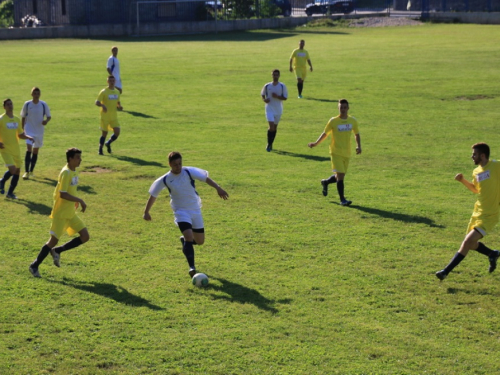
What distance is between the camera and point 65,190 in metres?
11.3

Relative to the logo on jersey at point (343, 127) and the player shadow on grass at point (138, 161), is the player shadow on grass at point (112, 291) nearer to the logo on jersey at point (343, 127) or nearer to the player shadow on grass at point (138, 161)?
the logo on jersey at point (343, 127)

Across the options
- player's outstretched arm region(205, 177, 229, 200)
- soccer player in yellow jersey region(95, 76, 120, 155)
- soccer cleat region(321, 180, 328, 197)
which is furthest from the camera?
soccer player in yellow jersey region(95, 76, 120, 155)

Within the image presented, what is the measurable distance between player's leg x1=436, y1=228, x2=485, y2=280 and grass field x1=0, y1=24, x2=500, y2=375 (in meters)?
0.24

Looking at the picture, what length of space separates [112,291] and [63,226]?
56.8 inches

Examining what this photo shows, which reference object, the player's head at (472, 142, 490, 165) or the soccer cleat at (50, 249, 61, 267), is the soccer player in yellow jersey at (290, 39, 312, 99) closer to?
the player's head at (472, 142, 490, 165)

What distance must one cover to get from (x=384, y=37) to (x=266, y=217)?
41053mm

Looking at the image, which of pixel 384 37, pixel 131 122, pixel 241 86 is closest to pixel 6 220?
pixel 131 122

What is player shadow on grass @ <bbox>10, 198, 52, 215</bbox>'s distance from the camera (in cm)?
1541

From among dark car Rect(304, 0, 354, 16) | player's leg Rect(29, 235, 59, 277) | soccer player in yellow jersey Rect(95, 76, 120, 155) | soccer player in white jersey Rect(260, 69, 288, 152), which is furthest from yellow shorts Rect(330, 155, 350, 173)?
dark car Rect(304, 0, 354, 16)

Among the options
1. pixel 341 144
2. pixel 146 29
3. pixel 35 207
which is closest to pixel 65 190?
pixel 35 207

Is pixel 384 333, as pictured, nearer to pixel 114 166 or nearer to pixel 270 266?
pixel 270 266

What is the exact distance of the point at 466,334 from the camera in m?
9.62

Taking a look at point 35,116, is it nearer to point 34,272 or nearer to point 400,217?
point 34,272

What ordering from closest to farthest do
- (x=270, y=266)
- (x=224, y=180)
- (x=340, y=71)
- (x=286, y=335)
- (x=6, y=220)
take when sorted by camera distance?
(x=286, y=335)
(x=270, y=266)
(x=6, y=220)
(x=224, y=180)
(x=340, y=71)
